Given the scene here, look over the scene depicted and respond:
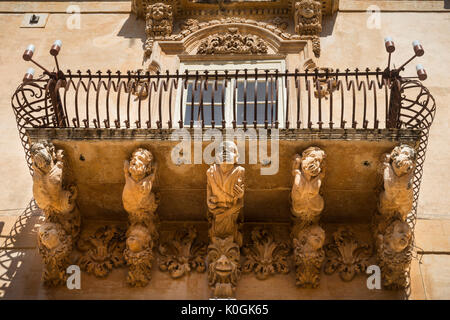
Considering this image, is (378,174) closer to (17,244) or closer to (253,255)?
(253,255)

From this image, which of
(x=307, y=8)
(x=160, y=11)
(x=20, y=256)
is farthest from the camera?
(x=160, y=11)

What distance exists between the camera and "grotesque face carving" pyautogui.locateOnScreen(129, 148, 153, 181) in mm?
6488

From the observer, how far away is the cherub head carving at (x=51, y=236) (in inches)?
260

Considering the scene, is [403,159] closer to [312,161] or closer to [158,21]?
[312,161]

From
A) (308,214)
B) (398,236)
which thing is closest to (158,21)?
(308,214)

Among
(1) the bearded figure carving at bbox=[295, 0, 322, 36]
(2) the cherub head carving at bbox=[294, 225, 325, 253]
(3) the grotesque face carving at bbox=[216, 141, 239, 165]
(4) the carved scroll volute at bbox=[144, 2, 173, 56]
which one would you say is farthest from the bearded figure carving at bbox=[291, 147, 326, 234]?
(4) the carved scroll volute at bbox=[144, 2, 173, 56]

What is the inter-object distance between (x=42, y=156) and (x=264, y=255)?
2.43 metres

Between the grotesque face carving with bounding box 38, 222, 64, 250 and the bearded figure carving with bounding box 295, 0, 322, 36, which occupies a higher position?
the bearded figure carving with bounding box 295, 0, 322, 36

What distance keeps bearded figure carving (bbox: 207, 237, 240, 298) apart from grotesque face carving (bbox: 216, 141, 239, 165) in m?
0.87

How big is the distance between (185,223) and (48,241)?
4.76 feet

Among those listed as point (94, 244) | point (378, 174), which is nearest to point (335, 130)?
point (378, 174)

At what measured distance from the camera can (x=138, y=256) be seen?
6.65m

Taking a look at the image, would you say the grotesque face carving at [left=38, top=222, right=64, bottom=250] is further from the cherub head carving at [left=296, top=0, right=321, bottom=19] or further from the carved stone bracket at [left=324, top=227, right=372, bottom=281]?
the cherub head carving at [left=296, top=0, right=321, bottom=19]

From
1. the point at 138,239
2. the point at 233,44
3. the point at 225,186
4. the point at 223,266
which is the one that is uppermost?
the point at 233,44
